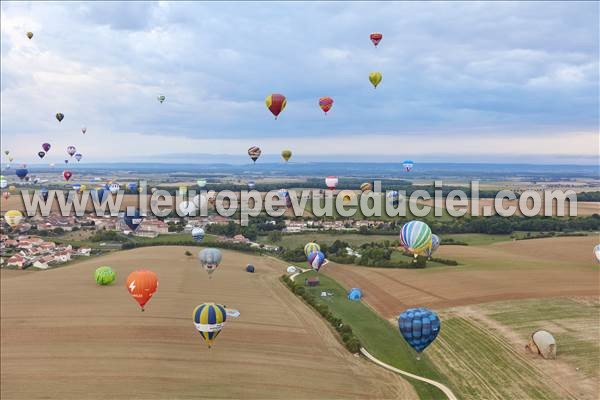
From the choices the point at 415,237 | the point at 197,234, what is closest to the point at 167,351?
the point at 415,237

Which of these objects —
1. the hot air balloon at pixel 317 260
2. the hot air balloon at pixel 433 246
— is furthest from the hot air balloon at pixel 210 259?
the hot air balloon at pixel 433 246

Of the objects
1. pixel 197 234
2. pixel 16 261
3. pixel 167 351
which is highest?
pixel 197 234

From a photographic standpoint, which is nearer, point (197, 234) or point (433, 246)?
point (433, 246)

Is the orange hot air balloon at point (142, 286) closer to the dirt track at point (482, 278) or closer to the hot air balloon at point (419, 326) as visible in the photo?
the hot air balloon at point (419, 326)

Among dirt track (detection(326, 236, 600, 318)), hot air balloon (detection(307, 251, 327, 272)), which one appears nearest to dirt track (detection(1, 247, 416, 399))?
dirt track (detection(326, 236, 600, 318))

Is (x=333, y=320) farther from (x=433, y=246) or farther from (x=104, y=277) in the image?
(x=433, y=246)

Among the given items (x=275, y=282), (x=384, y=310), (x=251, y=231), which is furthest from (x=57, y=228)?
Answer: (x=384, y=310)

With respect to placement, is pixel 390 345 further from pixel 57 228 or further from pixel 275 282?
pixel 57 228

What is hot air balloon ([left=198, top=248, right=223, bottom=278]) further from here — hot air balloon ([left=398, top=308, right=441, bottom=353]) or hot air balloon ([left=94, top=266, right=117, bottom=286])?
hot air balloon ([left=398, top=308, right=441, bottom=353])
